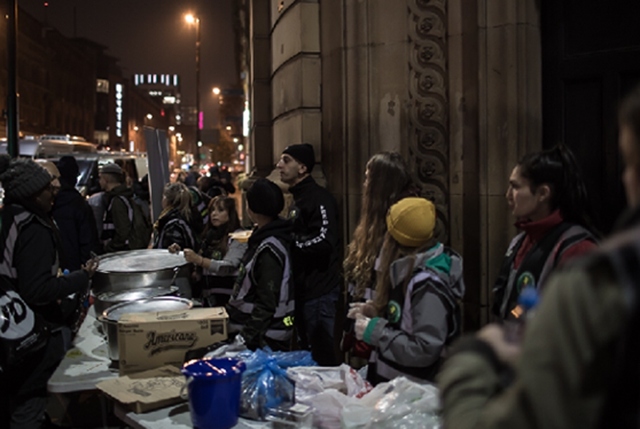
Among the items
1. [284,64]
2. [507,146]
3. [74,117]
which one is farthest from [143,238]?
[74,117]

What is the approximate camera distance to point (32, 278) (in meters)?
4.10

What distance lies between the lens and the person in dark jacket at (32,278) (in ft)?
13.4

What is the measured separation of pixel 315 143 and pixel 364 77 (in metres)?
1.04

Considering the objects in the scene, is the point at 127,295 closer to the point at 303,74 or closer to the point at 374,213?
the point at 374,213

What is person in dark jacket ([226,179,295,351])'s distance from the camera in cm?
394

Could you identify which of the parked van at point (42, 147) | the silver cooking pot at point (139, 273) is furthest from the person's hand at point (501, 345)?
the parked van at point (42, 147)

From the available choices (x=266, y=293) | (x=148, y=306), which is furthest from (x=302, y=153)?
(x=148, y=306)

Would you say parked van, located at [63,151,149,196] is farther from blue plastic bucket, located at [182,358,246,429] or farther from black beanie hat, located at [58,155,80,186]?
blue plastic bucket, located at [182,358,246,429]

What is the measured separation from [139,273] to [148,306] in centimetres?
48

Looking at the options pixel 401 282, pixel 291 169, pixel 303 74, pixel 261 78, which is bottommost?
pixel 401 282

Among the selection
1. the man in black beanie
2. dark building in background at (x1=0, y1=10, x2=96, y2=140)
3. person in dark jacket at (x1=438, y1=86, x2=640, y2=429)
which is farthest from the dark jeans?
dark building in background at (x1=0, y1=10, x2=96, y2=140)

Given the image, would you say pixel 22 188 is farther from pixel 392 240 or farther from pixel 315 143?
pixel 315 143

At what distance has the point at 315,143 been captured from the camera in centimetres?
696

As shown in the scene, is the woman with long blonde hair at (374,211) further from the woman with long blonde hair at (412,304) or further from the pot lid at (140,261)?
the pot lid at (140,261)
